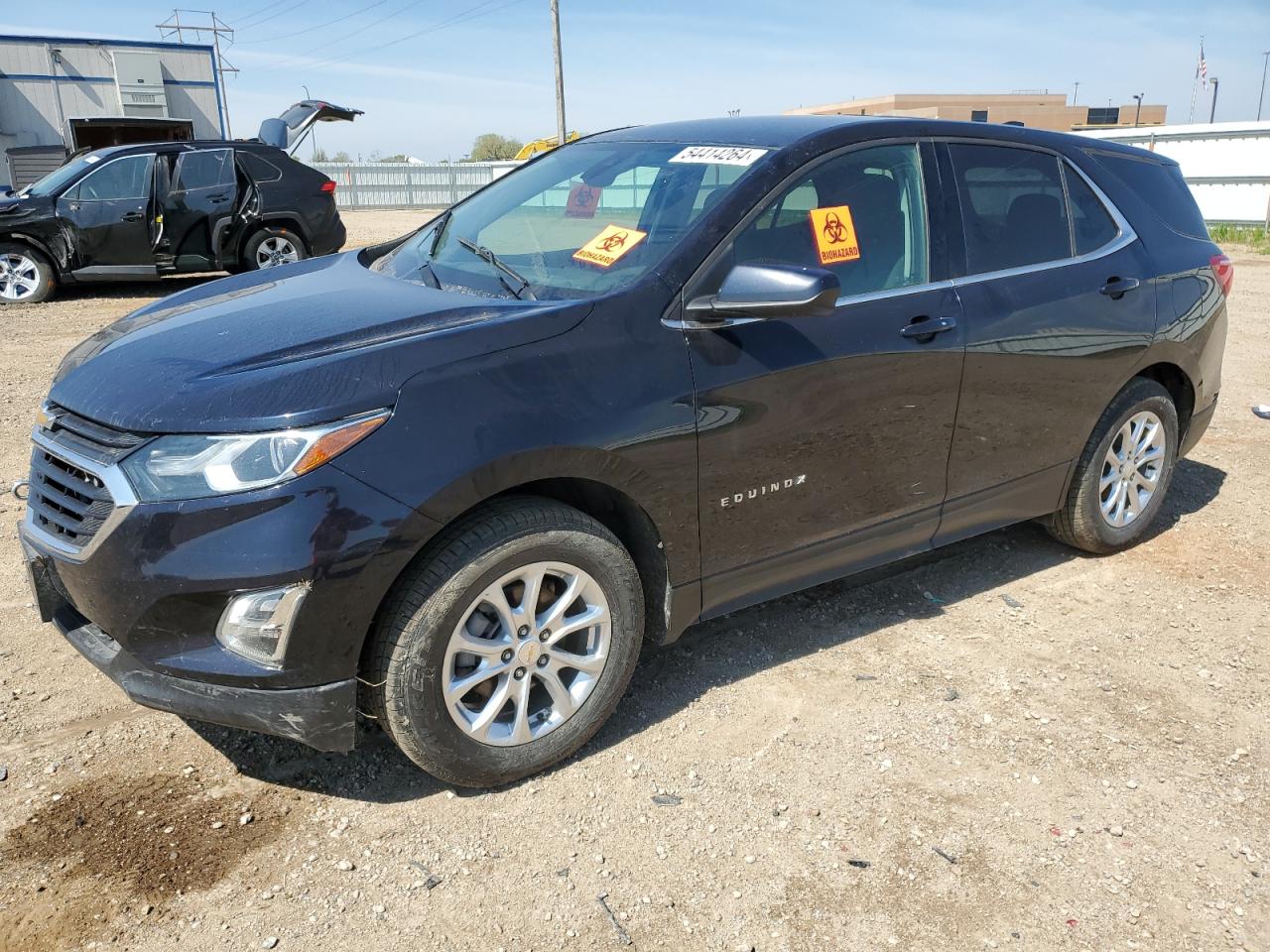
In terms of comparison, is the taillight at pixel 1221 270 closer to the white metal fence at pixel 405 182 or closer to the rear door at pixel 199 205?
the rear door at pixel 199 205

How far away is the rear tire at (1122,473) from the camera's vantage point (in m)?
4.31

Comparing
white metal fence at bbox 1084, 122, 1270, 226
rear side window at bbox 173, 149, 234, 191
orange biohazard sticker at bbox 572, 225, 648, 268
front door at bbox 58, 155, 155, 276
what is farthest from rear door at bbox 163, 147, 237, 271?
white metal fence at bbox 1084, 122, 1270, 226

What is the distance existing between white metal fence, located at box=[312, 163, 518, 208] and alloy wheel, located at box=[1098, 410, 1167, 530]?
124ft

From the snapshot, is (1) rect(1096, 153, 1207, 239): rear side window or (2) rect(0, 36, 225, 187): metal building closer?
(1) rect(1096, 153, 1207, 239): rear side window

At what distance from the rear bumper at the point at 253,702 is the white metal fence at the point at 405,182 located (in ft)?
129

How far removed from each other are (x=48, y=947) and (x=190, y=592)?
871mm

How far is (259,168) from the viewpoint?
11.9 m

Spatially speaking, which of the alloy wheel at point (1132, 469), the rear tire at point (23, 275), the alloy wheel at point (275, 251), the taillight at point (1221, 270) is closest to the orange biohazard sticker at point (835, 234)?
the alloy wheel at point (1132, 469)

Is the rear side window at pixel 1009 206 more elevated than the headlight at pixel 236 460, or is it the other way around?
the rear side window at pixel 1009 206

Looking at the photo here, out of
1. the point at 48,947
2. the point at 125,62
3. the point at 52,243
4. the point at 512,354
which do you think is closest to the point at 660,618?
the point at 512,354

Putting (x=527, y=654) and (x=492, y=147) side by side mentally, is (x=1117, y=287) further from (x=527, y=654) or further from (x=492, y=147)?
(x=492, y=147)

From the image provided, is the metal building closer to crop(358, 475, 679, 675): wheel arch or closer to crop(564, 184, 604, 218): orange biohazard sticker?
crop(564, 184, 604, 218): orange biohazard sticker

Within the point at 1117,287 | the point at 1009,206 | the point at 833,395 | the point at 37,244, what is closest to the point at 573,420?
the point at 833,395

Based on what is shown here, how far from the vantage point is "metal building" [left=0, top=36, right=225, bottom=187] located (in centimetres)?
2659
